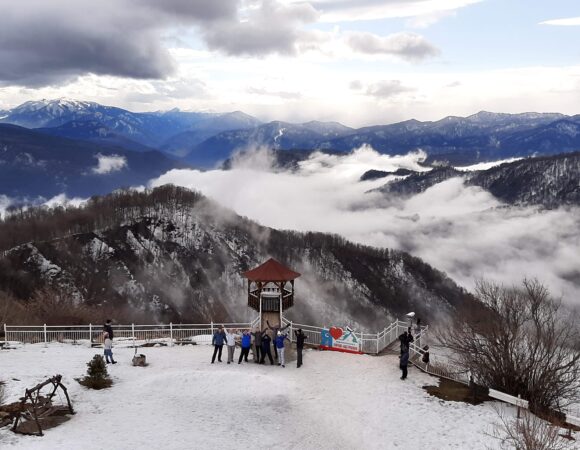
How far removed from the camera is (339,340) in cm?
2669

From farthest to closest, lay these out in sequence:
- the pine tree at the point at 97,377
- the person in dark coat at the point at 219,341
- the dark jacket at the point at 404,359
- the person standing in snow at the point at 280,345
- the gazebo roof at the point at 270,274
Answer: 1. the gazebo roof at the point at 270,274
2. the person in dark coat at the point at 219,341
3. the person standing in snow at the point at 280,345
4. the dark jacket at the point at 404,359
5. the pine tree at the point at 97,377

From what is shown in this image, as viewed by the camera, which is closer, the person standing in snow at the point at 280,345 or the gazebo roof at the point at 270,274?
the person standing in snow at the point at 280,345

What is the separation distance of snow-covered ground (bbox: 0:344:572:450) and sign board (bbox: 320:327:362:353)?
1.92 meters

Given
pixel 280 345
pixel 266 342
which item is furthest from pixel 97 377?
pixel 280 345

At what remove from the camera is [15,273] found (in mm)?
118062

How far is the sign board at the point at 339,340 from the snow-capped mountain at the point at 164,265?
86.4 metres

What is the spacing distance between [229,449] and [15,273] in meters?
121

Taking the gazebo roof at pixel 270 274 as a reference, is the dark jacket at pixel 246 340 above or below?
below

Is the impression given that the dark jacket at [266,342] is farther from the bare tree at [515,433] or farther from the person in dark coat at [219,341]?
the bare tree at [515,433]

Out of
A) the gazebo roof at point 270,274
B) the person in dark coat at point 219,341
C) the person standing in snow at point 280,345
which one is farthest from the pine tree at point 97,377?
the gazebo roof at point 270,274

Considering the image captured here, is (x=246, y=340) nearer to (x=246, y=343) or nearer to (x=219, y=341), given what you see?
(x=246, y=343)

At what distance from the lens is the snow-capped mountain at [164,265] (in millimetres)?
127438

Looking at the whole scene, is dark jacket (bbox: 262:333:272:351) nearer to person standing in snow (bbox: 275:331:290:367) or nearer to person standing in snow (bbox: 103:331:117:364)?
person standing in snow (bbox: 275:331:290:367)

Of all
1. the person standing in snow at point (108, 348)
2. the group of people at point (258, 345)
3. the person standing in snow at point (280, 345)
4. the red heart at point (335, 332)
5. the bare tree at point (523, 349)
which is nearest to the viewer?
the bare tree at point (523, 349)
